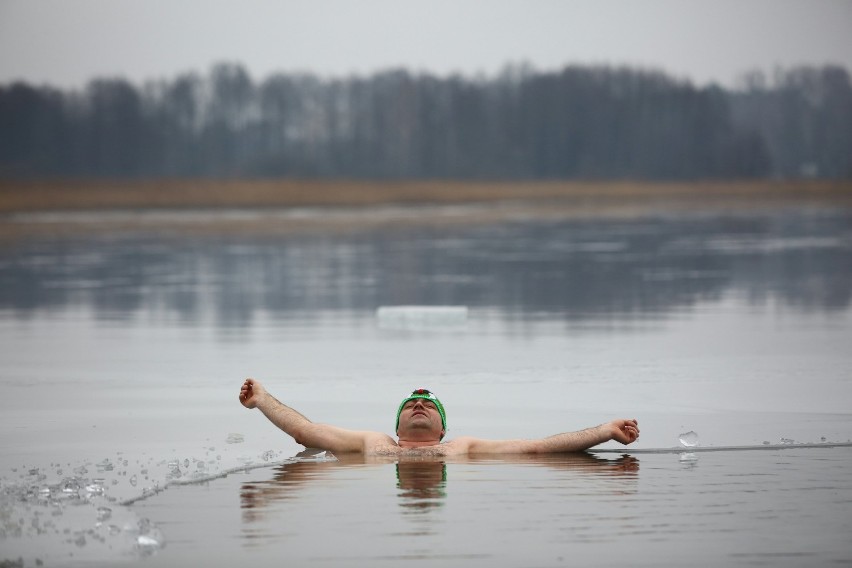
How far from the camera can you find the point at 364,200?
8150cm

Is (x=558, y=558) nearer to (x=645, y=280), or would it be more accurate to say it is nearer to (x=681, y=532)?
(x=681, y=532)

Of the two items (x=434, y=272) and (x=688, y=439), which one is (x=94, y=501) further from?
(x=434, y=272)

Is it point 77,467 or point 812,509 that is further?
point 77,467

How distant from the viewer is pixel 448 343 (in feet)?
52.4

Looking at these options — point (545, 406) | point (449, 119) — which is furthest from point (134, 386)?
point (449, 119)

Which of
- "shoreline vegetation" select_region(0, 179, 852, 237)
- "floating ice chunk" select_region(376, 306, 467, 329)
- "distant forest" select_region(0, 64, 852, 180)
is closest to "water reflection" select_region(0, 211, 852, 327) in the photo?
"floating ice chunk" select_region(376, 306, 467, 329)

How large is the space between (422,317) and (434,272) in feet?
28.4

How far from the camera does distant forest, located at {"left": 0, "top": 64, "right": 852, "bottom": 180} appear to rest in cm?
8375

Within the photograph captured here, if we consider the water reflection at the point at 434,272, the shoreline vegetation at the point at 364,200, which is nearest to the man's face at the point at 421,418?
the water reflection at the point at 434,272

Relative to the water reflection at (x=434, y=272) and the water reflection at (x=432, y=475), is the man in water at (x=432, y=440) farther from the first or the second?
the water reflection at (x=434, y=272)

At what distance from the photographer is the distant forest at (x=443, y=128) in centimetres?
8375

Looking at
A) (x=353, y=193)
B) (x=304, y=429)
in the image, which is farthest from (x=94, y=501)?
(x=353, y=193)

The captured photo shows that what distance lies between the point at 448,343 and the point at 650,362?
2835mm

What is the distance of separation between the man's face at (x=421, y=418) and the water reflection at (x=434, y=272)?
9254mm
